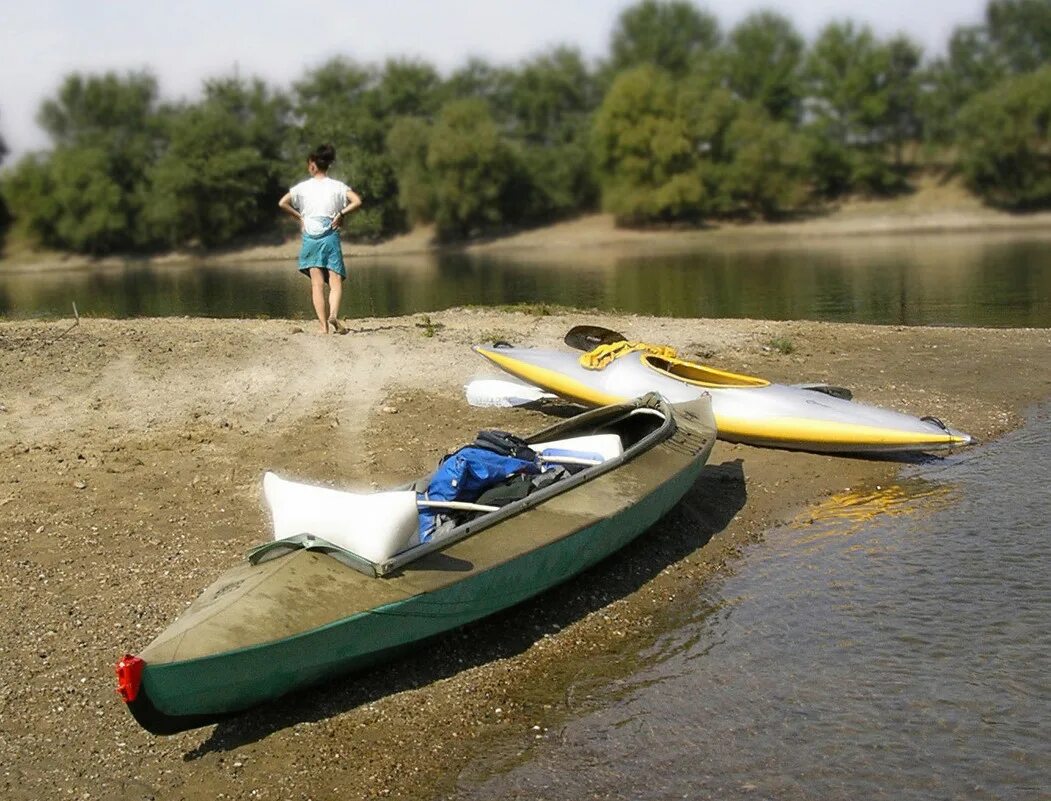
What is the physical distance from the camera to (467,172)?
59.9 m

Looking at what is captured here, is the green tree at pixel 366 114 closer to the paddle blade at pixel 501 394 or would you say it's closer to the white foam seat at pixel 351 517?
the paddle blade at pixel 501 394

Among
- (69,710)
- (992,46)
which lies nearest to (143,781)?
(69,710)

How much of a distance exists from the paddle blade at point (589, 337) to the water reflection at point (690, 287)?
826 centimetres

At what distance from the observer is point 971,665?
21.3 ft

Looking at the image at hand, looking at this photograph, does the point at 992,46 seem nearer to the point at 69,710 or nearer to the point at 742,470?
the point at 742,470

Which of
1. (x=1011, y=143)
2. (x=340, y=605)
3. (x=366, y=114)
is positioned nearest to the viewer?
(x=340, y=605)

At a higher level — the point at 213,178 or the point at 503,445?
the point at 213,178

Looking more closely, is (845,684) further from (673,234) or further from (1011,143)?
(1011,143)

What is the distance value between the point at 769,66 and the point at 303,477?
63390 millimetres

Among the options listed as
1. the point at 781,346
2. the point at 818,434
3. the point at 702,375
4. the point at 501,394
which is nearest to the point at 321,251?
the point at 501,394

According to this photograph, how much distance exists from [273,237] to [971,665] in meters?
58.3

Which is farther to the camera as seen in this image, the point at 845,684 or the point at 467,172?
the point at 467,172

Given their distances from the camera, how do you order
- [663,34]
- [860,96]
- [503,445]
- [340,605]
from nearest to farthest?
[340,605], [503,445], [860,96], [663,34]

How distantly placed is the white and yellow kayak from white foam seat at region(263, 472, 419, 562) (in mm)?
4912
